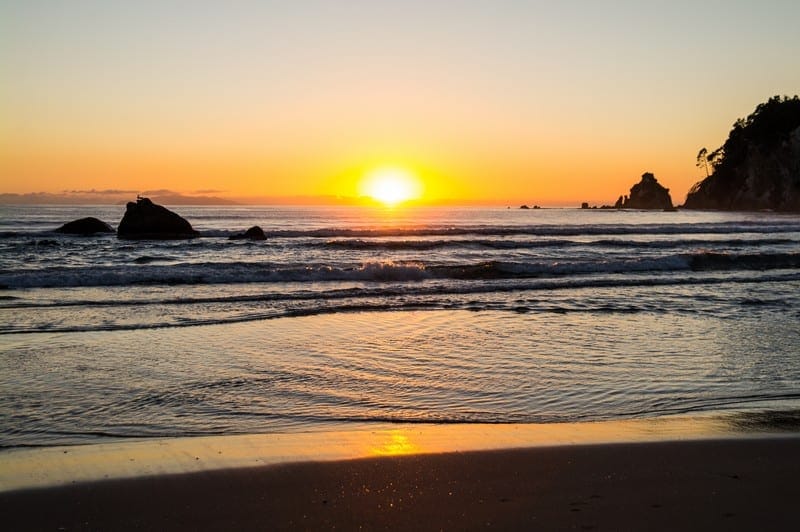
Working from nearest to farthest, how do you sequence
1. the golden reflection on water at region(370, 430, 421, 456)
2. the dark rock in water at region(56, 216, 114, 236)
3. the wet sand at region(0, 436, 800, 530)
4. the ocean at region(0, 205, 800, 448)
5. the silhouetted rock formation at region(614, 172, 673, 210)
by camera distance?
the wet sand at region(0, 436, 800, 530), the golden reflection on water at region(370, 430, 421, 456), the ocean at region(0, 205, 800, 448), the dark rock in water at region(56, 216, 114, 236), the silhouetted rock formation at region(614, 172, 673, 210)

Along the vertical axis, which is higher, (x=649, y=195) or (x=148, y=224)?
(x=649, y=195)

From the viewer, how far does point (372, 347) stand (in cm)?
862

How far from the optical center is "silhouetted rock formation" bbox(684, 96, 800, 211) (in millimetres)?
94062

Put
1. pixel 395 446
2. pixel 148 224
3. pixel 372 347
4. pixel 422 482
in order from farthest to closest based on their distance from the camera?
pixel 148 224
pixel 372 347
pixel 395 446
pixel 422 482

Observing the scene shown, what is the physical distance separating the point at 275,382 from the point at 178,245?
24170 mm

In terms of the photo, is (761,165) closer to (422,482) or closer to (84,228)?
(84,228)

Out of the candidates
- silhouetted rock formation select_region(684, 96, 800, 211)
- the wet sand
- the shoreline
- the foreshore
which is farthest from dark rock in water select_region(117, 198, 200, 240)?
silhouetted rock formation select_region(684, 96, 800, 211)

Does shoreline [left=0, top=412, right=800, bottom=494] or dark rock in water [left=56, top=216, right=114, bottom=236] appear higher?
dark rock in water [left=56, top=216, right=114, bottom=236]

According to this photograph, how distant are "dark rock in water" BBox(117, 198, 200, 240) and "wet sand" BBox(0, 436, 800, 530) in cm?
3026

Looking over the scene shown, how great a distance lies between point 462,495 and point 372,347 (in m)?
4.81

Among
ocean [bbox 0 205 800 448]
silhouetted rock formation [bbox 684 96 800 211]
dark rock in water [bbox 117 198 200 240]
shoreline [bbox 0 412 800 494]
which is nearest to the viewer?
shoreline [bbox 0 412 800 494]

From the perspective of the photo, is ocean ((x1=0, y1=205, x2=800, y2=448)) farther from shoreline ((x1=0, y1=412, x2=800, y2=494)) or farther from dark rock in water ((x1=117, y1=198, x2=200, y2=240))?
dark rock in water ((x1=117, y1=198, x2=200, y2=240))

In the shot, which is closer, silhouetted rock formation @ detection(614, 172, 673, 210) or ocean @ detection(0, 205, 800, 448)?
Answer: ocean @ detection(0, 205, 800, 448)

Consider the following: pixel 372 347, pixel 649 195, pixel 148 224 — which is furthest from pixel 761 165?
pixel 372 347
